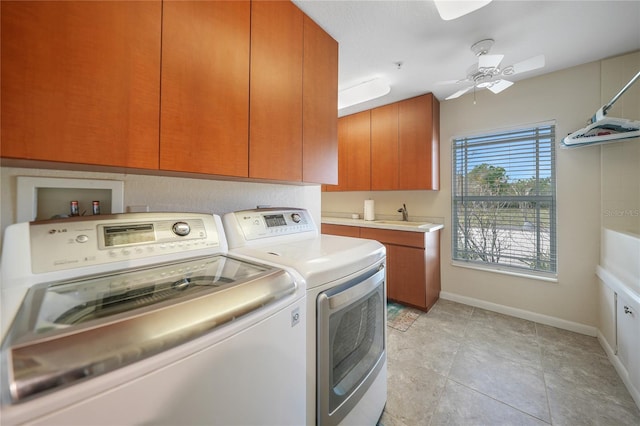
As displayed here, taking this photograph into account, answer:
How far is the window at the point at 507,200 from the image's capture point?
238 cm

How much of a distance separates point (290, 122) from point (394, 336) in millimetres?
2034

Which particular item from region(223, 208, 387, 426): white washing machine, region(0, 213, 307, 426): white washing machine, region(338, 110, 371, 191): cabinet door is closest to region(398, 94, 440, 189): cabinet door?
region(338, 110, 371, 191): cabinet door

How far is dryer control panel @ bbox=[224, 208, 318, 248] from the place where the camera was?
1187mm

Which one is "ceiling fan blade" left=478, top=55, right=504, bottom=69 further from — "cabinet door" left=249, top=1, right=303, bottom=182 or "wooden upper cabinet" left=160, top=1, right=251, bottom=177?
"wooden upper cabinet" left=160, top=1, right=251, bottom=177

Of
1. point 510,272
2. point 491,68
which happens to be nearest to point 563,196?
point 510,272

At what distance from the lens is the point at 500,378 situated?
1.65 metres

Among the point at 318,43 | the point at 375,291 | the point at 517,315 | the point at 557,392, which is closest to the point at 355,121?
the point at 318,43

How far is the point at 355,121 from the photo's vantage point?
3.31 metres

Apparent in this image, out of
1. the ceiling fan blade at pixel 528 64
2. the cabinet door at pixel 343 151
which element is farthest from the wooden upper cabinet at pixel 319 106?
the cabinet door at pixel 343 151

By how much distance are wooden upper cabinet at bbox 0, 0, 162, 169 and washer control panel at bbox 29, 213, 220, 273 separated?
23cm

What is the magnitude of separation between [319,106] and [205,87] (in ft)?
2.48

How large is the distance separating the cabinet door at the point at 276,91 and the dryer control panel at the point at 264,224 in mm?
222

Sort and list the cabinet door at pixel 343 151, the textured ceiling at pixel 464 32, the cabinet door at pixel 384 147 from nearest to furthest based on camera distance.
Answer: the textured ceiling at pixel 464 32 < the cabinet door at pixel 384 147 < the cabinet door at pixel 343 151

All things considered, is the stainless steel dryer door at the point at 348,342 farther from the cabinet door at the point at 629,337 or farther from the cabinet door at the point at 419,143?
the cabinet door at the point at 419,143
